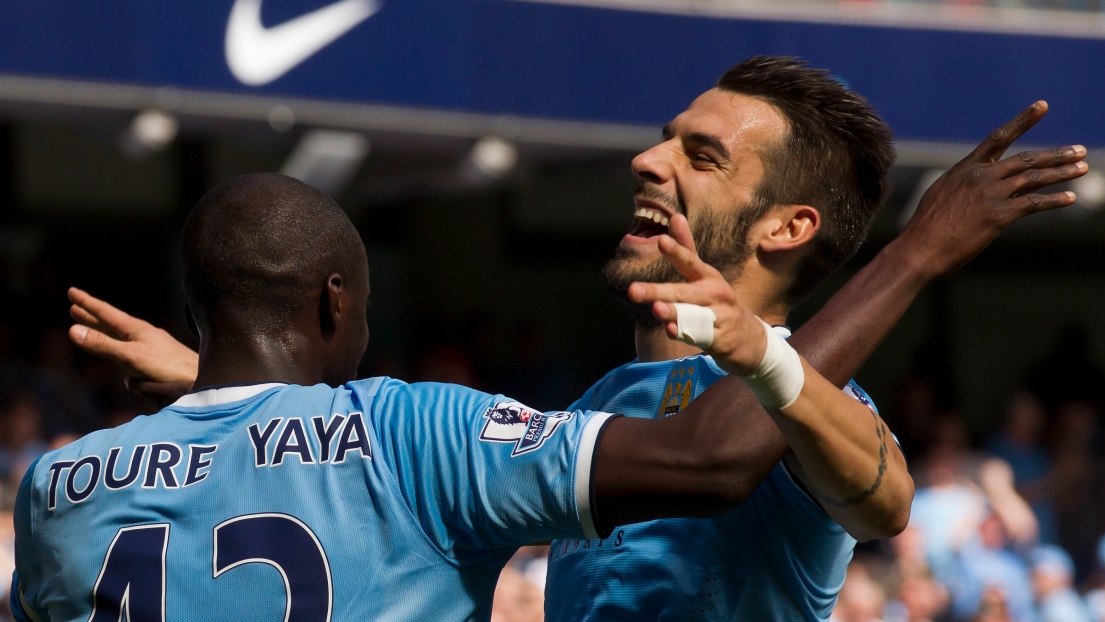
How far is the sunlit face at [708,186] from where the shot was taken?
2.94 metres

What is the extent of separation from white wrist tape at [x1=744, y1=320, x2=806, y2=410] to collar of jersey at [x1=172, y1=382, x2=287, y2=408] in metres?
0.88

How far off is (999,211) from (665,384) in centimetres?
75

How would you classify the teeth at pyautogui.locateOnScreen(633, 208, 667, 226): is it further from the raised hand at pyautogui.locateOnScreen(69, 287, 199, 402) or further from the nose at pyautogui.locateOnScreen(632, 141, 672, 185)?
the raised hand at pyautogui.locateOnScreen(69, 287, 199, 402)

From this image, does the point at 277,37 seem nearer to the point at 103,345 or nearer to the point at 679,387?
the point at 103,345

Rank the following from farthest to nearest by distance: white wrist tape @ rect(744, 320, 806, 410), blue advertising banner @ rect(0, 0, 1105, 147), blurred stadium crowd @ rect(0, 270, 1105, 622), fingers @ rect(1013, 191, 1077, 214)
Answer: blue advertising banner @ rect(0, 0, 1105, 147) → blurred stadium crowd @ rect(0, 270, 1105, 622) → fingers @ rect(1013, 191, 1077, 214) → white wrist tape @ rect(744, 320, 806, 410)

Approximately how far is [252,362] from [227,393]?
7 centimetres

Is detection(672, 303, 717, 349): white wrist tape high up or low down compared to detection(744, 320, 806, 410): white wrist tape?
up

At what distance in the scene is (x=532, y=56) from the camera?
30.7 feet

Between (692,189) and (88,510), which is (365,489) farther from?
Result: (692,189)

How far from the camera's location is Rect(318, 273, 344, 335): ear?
2.61m

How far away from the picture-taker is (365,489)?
235 centimetres

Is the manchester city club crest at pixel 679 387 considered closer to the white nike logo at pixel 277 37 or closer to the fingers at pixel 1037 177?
the fingers at pixel 1037 177

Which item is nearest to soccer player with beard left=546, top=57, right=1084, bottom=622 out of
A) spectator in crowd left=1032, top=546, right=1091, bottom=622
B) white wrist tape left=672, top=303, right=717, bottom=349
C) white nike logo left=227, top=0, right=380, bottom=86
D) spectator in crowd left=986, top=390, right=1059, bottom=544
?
white wrist tape left=672, top=303, right=717, bottom=349

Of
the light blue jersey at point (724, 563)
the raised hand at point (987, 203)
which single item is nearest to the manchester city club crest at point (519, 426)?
the light blue jersey at point (724, 563)
